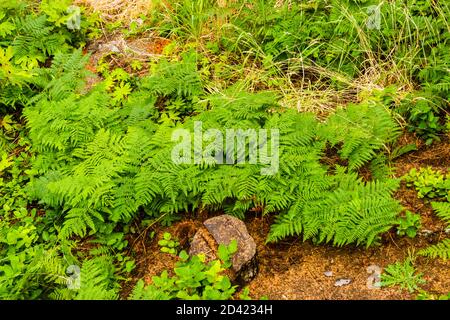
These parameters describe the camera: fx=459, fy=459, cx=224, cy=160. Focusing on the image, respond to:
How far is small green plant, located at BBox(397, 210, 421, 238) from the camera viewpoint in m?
3.49

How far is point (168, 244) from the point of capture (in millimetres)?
3643

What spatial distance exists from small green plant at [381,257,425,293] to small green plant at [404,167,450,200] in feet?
2.27

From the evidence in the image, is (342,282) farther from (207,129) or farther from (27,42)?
(27,42)

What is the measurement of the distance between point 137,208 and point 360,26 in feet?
9.76

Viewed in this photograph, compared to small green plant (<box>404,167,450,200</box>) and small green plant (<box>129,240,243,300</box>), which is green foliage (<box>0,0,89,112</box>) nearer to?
small green plant (<box>129,240,243,300</box>)

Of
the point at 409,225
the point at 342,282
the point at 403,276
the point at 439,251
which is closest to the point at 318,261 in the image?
the point at 342,282

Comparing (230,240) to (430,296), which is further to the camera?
(230,240)

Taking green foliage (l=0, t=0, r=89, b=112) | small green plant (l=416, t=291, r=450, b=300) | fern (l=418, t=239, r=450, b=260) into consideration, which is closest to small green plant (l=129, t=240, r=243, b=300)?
small green plant (l=416, t=291, r=450, b=300)

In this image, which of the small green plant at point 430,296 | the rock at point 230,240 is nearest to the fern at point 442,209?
the small green plant at point 430,296

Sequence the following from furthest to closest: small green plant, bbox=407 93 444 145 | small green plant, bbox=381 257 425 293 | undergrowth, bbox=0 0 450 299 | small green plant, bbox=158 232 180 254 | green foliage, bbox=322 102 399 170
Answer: small green plant, bbox=407 93 444 145 → green foliage, bbox=322 102 399 170 → small green plant, bbox=158 232 180 254 → undergrowth, bbox=0 0 450 299 → small green plant, bbox=381 257 425 293

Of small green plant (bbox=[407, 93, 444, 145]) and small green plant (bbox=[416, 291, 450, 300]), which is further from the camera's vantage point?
small green plant (bbox=[407, 93, 444, 145])

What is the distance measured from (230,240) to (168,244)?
0.53m

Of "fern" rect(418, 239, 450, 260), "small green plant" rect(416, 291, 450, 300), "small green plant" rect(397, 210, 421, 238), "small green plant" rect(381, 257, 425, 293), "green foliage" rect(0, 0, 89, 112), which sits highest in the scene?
"green foliage" rect(0, 0, 89, 112)
